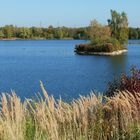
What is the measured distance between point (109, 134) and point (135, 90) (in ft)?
8.00

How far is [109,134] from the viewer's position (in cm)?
723

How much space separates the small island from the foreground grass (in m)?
92.3

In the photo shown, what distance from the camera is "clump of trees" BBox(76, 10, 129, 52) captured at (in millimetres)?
102375

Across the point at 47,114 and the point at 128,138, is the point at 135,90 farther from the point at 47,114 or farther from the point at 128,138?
the point at 47,114

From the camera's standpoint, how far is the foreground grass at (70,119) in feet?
21.5

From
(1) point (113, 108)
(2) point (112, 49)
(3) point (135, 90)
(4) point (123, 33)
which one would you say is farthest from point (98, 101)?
(4) point (123, 33)

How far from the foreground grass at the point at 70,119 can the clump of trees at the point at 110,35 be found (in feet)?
305

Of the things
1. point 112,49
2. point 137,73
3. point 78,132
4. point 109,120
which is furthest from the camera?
point 112,49

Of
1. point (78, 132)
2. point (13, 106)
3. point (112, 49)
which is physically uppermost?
point (13, 106)

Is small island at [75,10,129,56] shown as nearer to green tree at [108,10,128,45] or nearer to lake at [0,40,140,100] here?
green tree at [108,10,128,45]

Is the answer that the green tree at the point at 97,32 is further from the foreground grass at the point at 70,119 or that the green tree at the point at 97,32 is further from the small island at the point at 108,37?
the foreground grass at the point at 70,119

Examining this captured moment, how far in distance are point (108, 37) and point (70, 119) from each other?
102m

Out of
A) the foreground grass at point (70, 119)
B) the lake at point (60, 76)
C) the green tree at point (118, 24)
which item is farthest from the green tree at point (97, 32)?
the foreground grass at point (70, 119)

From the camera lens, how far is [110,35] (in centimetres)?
11344
